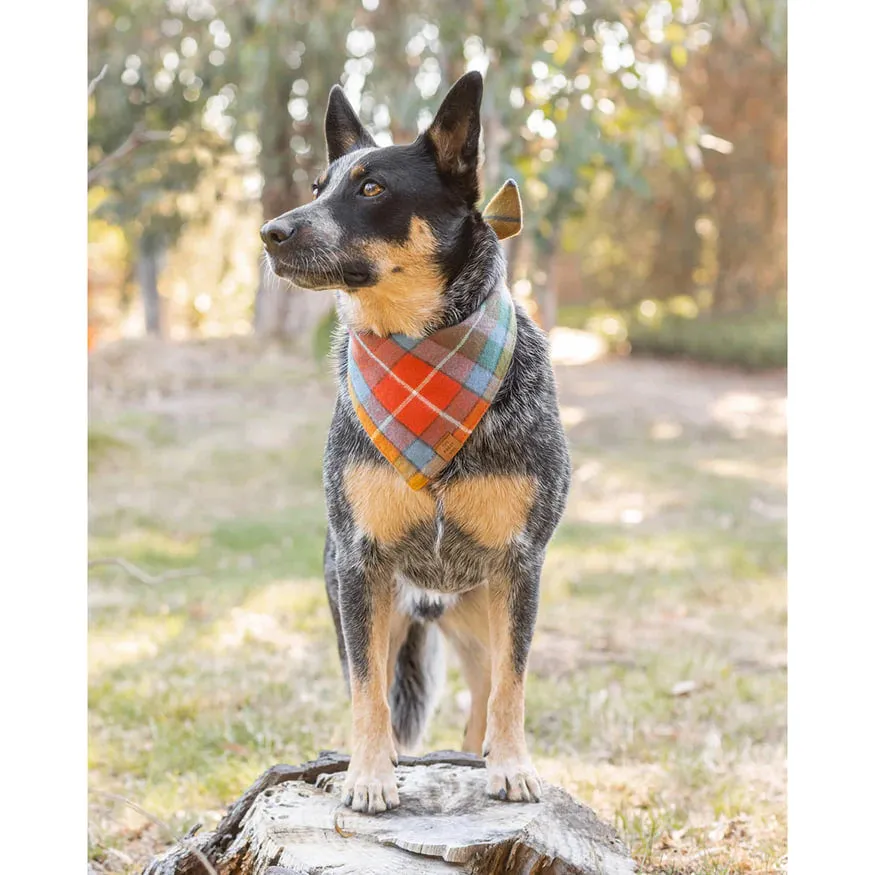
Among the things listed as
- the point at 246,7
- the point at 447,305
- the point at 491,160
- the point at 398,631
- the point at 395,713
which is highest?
the point at 246,7

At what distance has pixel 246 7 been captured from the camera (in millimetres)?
9938

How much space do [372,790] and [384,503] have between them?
0.72m

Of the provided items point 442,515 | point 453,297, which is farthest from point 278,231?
point 442,515

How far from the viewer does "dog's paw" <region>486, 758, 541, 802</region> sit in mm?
2660

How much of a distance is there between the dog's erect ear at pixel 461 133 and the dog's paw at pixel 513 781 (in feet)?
4.66

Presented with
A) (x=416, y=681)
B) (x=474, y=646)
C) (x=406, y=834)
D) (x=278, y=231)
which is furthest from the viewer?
(x=416, y=681)

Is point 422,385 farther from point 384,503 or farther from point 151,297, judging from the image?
point 151,297

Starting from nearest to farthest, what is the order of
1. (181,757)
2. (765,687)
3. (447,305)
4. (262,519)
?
(447,305)
(181,757)
(765,687)
(262,519)

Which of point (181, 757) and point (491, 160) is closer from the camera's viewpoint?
point (181, 757)

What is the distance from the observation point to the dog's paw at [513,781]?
2.66 meters

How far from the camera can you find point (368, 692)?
2.70m

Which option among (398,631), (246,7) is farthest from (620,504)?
(398,631)
